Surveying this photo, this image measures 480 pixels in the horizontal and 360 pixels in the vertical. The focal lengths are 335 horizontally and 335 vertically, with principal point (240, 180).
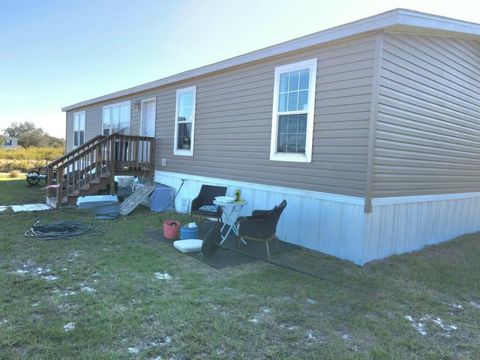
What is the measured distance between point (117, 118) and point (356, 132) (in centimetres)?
847

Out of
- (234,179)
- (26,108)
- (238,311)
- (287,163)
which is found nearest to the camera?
(238,311)

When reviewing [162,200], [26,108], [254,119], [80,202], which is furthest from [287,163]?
[26,108]

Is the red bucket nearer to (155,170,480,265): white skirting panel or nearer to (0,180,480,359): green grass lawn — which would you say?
(0,180,480,359): green grass lawn

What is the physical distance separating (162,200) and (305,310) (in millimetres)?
5308

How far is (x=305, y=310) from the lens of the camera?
299cm

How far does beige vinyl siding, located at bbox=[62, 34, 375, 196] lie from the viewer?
442 cm

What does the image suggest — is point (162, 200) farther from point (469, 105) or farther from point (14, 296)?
point (469, 105)

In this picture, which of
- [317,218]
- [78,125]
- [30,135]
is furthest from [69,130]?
[30,135]

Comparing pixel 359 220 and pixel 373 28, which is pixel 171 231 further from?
pixel 373 28

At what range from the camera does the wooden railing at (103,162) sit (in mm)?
7641

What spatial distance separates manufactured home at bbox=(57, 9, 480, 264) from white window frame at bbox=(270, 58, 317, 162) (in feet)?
0.06

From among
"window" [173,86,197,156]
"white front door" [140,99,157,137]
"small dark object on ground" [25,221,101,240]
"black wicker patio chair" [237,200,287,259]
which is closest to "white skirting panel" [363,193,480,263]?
"black wicker patio chair" [237,200,287,259]

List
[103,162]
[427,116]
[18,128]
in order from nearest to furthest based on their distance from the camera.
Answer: [427,116], [103,162], [18,128]

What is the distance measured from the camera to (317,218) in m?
4.92
